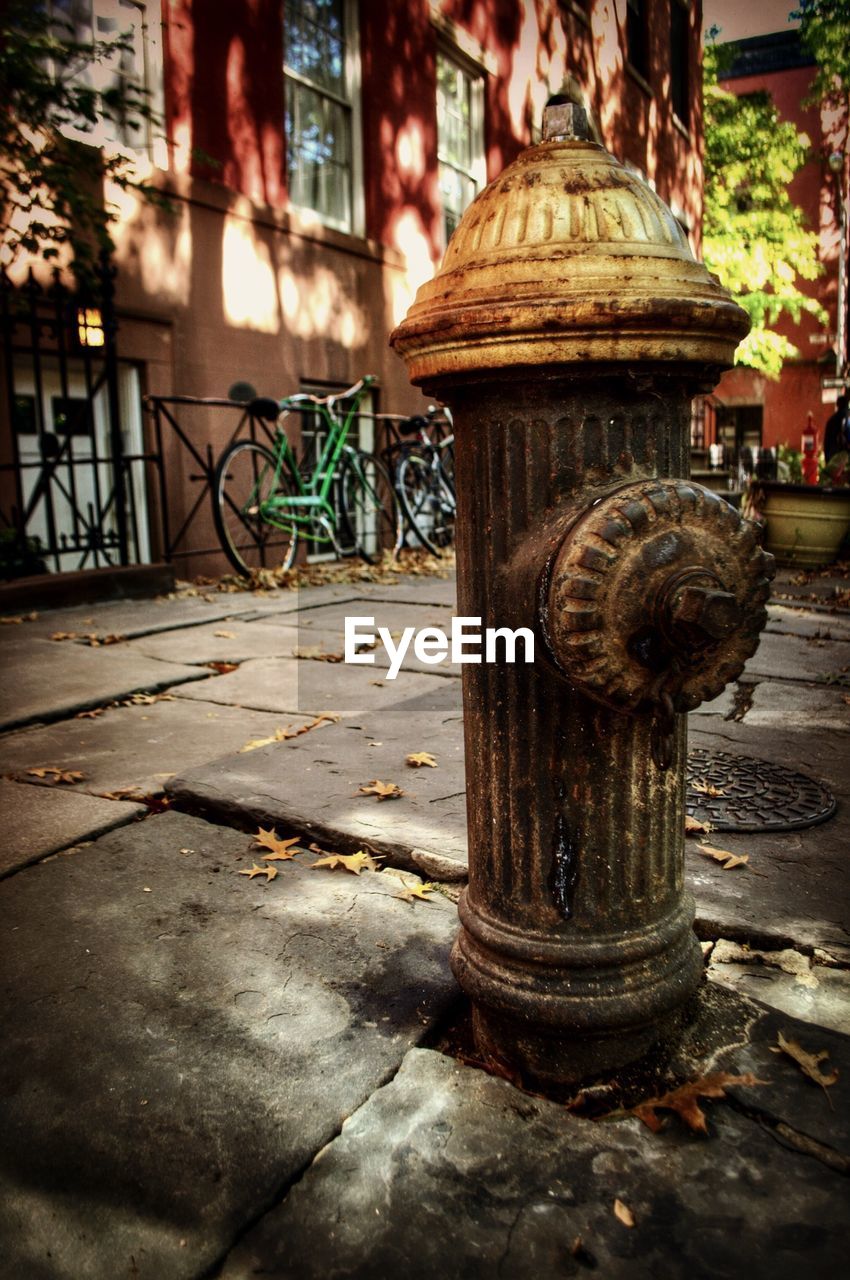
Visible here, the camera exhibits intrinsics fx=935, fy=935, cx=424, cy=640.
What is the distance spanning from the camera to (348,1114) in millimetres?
1498

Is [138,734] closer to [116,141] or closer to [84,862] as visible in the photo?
[84,862]

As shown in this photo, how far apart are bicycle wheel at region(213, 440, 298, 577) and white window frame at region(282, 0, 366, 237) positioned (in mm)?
2874

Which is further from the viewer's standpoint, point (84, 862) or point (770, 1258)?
point (84, 862)

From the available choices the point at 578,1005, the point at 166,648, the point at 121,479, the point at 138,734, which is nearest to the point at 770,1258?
the point at 578,1005

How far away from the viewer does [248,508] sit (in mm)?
8086

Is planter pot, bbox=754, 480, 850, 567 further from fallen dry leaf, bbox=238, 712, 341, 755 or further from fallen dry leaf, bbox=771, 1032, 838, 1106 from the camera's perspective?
fallen dry leaf, bbox=771, 1032, 838, 1106

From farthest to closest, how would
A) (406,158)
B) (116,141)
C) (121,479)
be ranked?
(406,158) → (116,141) → (121,479)

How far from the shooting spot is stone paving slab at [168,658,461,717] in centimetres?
396

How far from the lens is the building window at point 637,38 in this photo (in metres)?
16.8

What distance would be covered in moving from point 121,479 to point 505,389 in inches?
228

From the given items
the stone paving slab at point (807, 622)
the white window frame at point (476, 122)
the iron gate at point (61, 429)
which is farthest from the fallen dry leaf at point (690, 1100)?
the white window frame at point (476, 122)

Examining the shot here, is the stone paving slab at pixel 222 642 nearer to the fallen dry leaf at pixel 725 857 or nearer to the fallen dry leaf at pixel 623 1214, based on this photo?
the fallen dry leaf at pixel 725 857

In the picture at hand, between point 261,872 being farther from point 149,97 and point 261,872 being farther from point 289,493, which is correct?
point 149,97

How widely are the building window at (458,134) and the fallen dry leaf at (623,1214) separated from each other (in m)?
12.3
